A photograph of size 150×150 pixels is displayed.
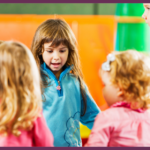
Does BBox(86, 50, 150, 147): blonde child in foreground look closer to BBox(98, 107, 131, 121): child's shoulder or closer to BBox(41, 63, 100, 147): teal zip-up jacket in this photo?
BBox(98, 107, 131, 121): child's shoulder

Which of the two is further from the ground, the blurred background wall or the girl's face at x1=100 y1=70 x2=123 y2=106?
the blurred background wall

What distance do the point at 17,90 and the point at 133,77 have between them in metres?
0.31

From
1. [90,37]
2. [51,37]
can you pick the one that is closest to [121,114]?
[51,37]

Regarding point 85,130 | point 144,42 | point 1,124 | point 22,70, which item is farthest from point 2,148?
point 144,42

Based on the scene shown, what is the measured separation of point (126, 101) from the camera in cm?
66

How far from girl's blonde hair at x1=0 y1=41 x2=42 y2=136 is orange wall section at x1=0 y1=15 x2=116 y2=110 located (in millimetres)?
627

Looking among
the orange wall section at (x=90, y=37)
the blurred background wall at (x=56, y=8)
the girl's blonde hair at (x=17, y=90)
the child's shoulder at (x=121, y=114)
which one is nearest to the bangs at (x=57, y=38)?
the girl's blonde hair at (x=17, y=90)

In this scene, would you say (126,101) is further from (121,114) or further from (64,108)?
(64,108)

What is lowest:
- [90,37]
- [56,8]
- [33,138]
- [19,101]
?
[33,138]

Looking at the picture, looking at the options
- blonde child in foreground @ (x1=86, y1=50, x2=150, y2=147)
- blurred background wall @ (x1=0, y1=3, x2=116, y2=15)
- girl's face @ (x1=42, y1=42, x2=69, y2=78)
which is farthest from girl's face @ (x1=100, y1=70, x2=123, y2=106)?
blurred background wall @ (x1=0, y1=3, x2=116, y2=15)

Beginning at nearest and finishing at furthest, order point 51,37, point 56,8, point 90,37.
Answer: point 51,37
point 90,37
point 56,8

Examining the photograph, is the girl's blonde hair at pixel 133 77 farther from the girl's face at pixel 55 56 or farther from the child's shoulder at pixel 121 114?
the girl's face at pixel 55 56

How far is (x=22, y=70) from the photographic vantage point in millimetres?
596

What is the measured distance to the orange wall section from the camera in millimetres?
1218
